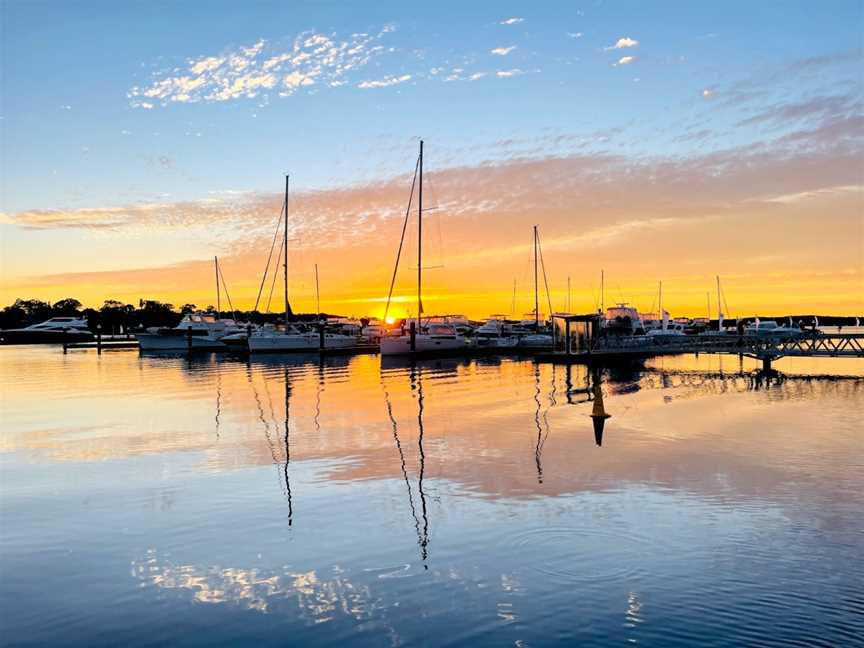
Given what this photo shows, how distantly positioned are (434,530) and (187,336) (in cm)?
10531

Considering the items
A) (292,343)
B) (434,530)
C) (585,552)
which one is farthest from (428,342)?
(585,552)

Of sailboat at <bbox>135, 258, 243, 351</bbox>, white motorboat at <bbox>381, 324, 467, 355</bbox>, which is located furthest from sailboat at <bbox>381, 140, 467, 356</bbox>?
sailboat at <bbox>135, 258, 243, 351</bbox>

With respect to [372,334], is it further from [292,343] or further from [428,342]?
[428,342]

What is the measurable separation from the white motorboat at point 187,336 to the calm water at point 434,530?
261 feet

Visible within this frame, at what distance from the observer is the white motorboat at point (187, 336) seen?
111250mm

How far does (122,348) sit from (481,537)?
130 meters

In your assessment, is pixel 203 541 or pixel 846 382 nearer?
pixel 203 541

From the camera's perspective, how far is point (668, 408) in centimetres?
3684

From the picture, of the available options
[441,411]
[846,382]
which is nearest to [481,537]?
[441,411]

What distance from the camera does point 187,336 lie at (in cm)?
11262

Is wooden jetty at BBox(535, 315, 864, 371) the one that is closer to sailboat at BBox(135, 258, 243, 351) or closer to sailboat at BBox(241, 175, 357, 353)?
sailboat at BBox(241, 175, 357, 353)

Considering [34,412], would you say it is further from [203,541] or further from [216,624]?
[216,624]

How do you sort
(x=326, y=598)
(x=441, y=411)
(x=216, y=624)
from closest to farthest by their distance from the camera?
(x=216, y=624)
(x=326, y=598)
(x=441, y=411)

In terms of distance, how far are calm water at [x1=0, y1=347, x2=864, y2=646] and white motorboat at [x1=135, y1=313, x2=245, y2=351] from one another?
79689 mm
